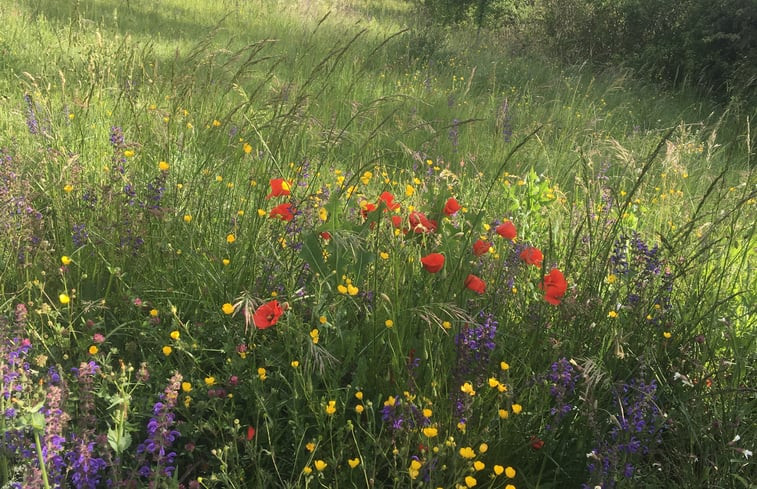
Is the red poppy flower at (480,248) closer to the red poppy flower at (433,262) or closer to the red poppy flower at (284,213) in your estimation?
the red poppy flower at (433,262)

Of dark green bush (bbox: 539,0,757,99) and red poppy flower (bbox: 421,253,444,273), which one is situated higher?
dark green bush (bbox: 539,0,757,99)

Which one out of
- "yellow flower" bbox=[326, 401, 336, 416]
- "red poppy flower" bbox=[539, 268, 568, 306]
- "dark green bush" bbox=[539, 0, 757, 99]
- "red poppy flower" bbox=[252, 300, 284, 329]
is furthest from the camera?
"dark green bush" bbox=[539, 0, 757, 99]

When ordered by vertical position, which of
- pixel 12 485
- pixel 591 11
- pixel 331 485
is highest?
pixel 591 11

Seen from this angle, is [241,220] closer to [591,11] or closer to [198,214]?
[198,214]

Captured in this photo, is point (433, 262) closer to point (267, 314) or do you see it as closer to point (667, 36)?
point (267, 314)

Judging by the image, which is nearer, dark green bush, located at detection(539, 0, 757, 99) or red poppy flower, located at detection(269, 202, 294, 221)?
red poppy flower, located at detection(269, 202, 294, 221)

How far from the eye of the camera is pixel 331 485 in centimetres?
141

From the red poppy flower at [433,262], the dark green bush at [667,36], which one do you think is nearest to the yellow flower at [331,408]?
the red poppy flower at [433,262]

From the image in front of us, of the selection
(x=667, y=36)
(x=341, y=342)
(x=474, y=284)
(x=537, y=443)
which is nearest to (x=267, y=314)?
(x=341, y=342)

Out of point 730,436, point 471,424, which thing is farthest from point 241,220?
point 730,436

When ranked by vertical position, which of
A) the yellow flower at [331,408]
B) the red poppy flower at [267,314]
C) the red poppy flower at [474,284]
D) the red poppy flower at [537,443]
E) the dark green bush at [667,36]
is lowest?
the red poppy flower at [537,443]

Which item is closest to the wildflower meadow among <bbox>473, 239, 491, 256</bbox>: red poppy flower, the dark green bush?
<bbox>473, 239, 491, 256</bbox>: red poppy flower

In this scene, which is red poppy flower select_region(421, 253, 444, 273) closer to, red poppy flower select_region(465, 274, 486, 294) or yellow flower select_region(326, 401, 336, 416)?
red poppy flower select_region(465, 274, 486, 294)

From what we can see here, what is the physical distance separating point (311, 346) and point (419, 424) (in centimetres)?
33
